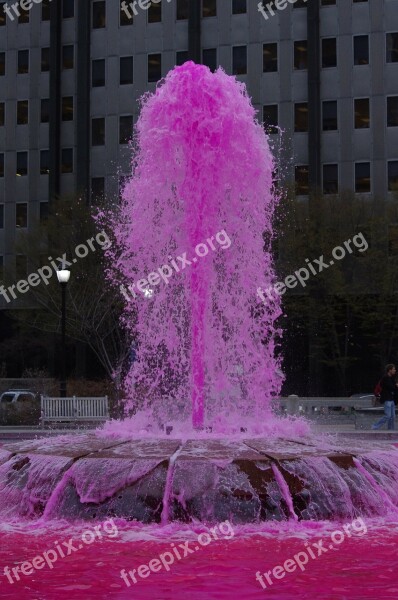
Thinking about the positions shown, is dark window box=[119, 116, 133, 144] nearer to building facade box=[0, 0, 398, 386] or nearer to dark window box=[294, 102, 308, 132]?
building facade box=[0, 0, 398, 386]

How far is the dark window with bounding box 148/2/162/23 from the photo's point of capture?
1982 inches

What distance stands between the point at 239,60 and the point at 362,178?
9.07 meters

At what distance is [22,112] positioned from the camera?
2053 inches

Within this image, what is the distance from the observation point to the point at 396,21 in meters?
46.8

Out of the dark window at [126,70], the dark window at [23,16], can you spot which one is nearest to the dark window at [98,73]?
the dark window at [126,70]

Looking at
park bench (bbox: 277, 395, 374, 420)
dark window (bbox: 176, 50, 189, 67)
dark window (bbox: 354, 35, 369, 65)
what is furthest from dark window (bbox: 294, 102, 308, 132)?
park bench (bbox: 277, 395, 374, 420)

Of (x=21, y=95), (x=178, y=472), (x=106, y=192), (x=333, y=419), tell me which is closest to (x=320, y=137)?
(x=106, y=192)

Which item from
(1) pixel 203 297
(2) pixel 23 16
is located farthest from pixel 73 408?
(2) pixel 23 16

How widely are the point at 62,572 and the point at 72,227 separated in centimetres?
3554

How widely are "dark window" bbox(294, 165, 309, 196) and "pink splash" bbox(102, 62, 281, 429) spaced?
33950mm

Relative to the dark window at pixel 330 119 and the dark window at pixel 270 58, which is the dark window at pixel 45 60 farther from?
the dark window at pixel 330 119

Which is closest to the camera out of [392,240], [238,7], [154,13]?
[392,240]

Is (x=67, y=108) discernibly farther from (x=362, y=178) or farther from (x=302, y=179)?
(x=362, y=178)

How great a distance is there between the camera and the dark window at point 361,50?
47375mm
